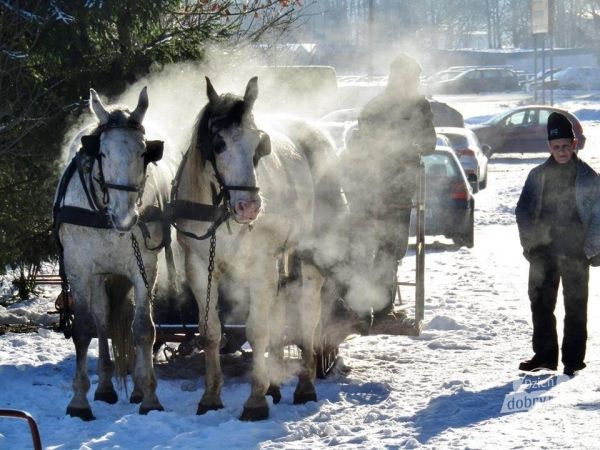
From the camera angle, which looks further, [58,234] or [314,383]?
[314,383]

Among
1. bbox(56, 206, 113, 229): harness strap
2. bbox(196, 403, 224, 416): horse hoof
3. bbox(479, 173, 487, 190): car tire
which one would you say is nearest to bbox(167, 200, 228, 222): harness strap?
bbox(56, 206, 113, 229): harness strap

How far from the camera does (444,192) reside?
19562mm

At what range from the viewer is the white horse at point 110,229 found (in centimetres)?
795

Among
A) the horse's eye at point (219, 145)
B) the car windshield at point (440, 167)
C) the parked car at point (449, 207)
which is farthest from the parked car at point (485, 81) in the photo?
the horse's eye at point (219, 145)

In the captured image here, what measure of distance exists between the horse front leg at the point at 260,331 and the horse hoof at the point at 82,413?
1.01 m

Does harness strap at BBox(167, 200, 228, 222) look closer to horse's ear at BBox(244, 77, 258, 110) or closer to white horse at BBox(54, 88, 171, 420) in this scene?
white horse at BBox(54, 88, 171, 420)

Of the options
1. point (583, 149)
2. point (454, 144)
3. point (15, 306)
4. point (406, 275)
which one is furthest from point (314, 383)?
point (583, 149)

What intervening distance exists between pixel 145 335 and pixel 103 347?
61 centimetres

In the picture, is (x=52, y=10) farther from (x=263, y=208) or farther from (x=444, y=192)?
(x=444, y=192)

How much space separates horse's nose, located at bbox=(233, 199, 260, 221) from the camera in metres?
7.63

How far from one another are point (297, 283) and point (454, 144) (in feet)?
64.6

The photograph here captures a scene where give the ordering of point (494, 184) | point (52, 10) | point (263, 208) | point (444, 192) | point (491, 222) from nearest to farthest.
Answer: point (263, 208)
point (52, 10)
point (444, 192)
point (491, 222)
point (494, 184)

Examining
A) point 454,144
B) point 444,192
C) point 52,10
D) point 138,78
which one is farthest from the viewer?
point 454,144

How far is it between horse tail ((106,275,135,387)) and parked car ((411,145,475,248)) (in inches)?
410
